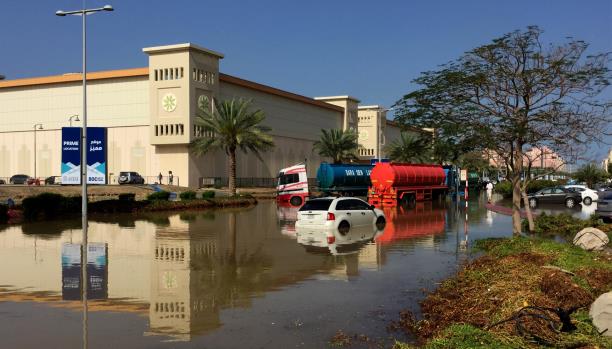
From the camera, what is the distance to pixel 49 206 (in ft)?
94.2

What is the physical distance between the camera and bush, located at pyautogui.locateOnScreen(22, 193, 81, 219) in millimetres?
27781

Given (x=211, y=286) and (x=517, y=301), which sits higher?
(x=517, y=301)

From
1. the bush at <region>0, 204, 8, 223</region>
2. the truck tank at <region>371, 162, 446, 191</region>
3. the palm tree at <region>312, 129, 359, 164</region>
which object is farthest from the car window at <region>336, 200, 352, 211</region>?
the palm tree at <region>312, 129, 359, 164</region>

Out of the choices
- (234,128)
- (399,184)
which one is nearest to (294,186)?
(234,128)

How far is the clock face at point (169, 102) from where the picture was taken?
206ft

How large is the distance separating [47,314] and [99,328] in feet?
4.59

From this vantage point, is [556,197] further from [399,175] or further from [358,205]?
[358,205]

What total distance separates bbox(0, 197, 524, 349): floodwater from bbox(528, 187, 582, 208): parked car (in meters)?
23.7

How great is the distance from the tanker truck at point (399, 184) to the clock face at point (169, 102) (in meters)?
27.5

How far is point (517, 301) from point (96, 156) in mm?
23962

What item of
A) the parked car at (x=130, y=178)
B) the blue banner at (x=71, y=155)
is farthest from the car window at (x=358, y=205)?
the parked car at (x=130, y=178)

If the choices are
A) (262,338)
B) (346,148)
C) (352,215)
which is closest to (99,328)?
(262,338)

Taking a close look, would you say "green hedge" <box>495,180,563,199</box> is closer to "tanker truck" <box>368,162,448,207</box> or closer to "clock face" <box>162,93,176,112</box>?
"tanker truck" <box>368,162,448,207</box>

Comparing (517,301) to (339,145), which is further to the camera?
(339,145)
